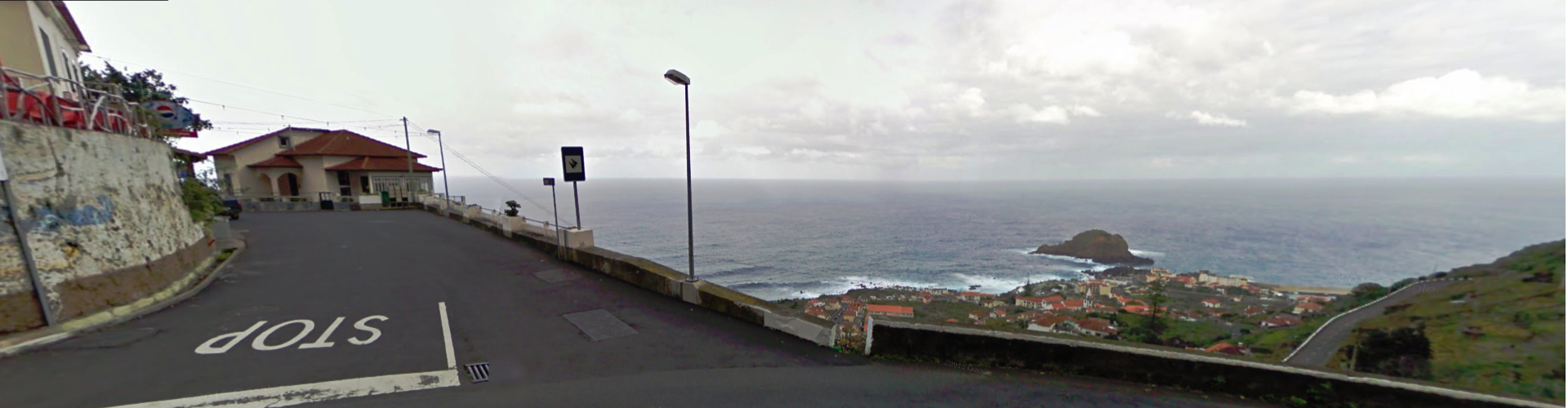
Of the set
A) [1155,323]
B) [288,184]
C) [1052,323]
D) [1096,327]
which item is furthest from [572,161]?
[1155,323]

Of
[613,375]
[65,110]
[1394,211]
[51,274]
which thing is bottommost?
[1394,211]

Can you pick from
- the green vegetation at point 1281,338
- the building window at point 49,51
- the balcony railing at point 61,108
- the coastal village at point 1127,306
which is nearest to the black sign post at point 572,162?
the balcony railing at point 61,108

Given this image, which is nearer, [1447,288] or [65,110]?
[65,110]

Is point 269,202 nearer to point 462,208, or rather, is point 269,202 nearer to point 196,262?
point 462,208

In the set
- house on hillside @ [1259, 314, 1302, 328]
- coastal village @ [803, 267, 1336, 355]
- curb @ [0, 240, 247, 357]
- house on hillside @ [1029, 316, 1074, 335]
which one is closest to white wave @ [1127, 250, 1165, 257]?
coastal village @ [803, 267, 1336, 355]

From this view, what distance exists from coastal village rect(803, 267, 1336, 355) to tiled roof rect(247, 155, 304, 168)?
36.5 metres

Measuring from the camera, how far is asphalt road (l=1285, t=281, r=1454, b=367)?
20359 mm

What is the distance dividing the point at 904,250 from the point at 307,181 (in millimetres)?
71227

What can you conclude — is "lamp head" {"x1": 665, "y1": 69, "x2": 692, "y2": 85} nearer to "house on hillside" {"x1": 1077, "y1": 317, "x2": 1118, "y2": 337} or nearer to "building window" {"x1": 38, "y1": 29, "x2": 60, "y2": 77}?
"building window" {"x1": 38, "y1": 29, "x2": 60, "y2": 77}

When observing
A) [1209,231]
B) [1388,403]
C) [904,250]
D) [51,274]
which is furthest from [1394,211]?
[51,274]

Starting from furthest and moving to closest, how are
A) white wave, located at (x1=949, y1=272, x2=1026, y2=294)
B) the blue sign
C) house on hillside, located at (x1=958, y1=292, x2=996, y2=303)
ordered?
white wave, located at (x1=949, y1=272, x2=1026, y2=294)
house on hillside, located at (x1=958, y1=292, x2=996, y2=303)
the blue sign

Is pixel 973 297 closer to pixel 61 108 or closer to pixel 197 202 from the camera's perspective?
pixel 197 202

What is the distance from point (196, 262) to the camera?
10.1 metres

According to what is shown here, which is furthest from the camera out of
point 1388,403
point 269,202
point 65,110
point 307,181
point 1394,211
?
point 1394,211
